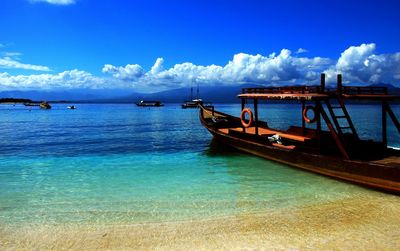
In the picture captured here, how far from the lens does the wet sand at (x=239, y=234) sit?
9062 millimetres

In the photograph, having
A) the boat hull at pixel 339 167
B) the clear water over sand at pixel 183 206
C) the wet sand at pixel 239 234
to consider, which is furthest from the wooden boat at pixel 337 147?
the wet sand at pixel 239 234

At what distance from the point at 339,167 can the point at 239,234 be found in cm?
772

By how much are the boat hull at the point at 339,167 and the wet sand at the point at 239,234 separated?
1977 mm

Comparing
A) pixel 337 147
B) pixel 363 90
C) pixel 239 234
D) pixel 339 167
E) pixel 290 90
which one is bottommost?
pixel 239 234

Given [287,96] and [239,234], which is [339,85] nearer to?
[287,96]

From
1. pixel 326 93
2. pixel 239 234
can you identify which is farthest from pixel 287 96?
pixel 239 234

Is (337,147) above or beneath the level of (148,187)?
above

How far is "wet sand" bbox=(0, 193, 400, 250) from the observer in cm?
906

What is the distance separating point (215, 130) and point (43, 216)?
17.0 metres

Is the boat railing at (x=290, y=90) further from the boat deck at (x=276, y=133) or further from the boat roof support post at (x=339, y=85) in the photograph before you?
the boat deck at (x=276, y=133)

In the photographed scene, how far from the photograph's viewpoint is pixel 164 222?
35.4ft

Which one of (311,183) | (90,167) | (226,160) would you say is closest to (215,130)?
(226,160)

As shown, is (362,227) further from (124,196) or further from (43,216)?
(43,216)

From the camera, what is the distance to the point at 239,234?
9.80 meters
